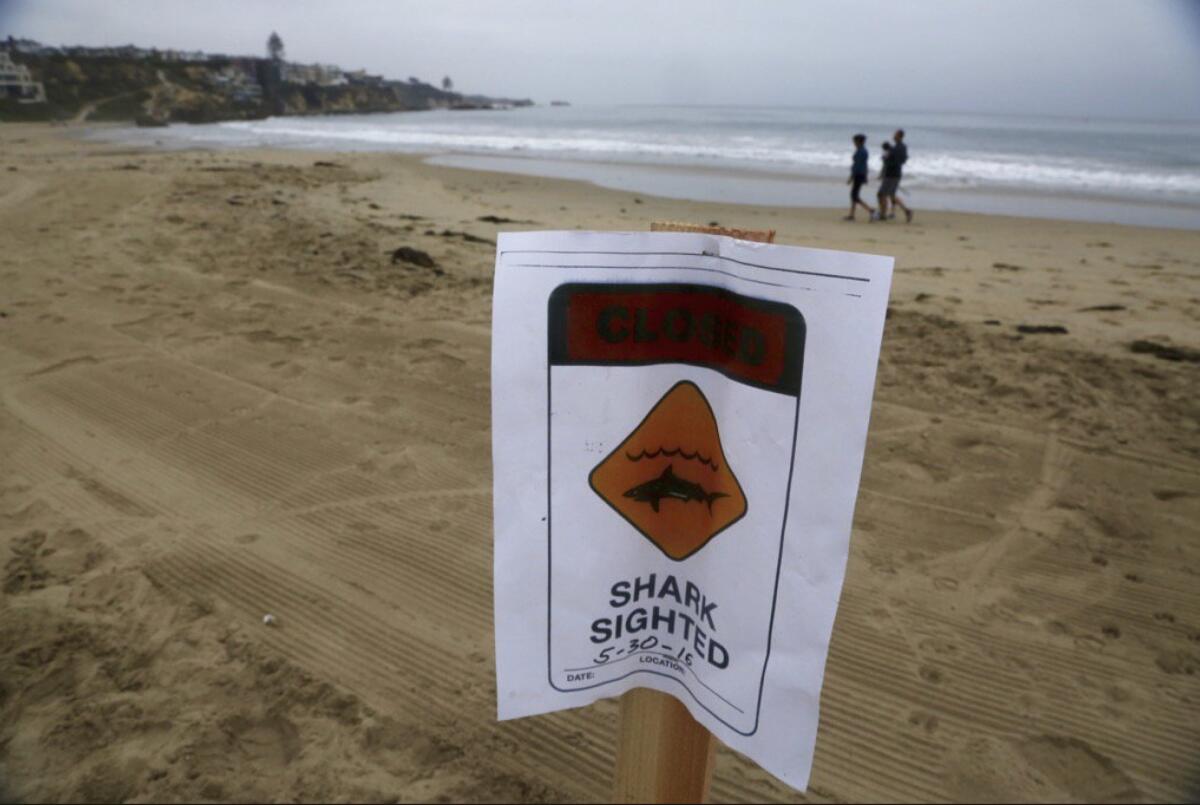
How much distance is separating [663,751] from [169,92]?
272 feet

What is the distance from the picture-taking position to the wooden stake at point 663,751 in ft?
3.84

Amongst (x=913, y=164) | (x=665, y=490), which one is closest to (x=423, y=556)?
(x=665, y=490)

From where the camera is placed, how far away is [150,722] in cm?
218

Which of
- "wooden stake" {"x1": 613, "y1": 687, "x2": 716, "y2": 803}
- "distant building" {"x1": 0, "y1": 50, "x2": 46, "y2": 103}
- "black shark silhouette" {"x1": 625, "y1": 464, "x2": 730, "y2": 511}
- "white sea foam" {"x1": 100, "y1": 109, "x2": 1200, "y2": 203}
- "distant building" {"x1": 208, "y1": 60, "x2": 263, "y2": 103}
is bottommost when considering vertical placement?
"wooden stake" {"x1": 613, "y1": 687, "x2": 716, "y2": 803}

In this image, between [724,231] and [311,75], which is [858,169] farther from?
[311,75]

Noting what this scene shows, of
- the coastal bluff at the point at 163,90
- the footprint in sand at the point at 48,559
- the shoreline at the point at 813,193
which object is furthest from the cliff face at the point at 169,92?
the footprint in sand at the point at 48,559

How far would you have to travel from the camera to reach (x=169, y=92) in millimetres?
65438

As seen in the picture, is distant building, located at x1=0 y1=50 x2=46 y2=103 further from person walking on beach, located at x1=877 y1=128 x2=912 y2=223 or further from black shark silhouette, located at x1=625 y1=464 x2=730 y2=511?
black shark silhouette, located at x1=625 y1=464 x2=730 y2=511

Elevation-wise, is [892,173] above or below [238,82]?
below

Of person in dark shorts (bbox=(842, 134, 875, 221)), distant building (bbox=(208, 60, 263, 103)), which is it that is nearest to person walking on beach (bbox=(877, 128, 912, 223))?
person in dark shorts (bbox=(842, 134, 875, 221))

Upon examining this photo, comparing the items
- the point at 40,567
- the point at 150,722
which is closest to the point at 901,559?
the point at 150,722

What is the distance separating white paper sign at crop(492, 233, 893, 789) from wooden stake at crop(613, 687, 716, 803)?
9cm

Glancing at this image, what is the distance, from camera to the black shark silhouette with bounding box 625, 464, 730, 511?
103cm

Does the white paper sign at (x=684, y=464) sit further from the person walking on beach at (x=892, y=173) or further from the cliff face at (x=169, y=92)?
the cliff face at (x=169, y=92)
